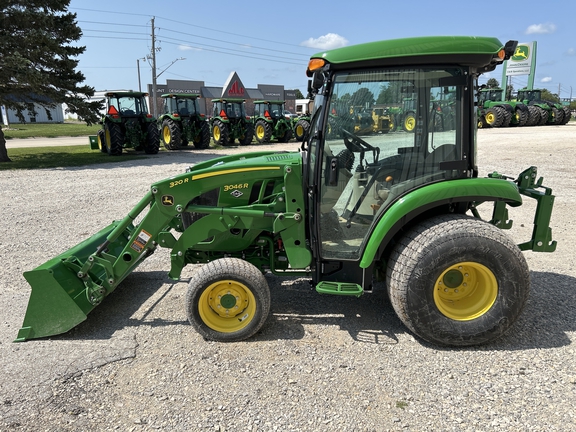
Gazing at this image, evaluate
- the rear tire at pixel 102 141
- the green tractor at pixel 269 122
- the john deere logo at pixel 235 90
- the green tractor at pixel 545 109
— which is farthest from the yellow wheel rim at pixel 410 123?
the john deere logo at pixel 235 90

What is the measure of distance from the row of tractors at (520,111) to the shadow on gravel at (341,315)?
23.9 meters

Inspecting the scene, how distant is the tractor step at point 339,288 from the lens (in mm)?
3382

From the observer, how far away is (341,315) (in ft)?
12.9

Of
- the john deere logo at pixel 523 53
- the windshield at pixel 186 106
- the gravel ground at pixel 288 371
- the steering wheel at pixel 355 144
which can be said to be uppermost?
the john deere logo at pixel 523 53

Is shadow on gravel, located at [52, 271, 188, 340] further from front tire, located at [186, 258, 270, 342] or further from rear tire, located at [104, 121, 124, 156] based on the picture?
rear tire, located at [104, 121, 124, 156]

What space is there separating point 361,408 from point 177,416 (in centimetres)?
116

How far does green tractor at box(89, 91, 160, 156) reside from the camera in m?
16.4

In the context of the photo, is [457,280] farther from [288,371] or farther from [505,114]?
[505,114]

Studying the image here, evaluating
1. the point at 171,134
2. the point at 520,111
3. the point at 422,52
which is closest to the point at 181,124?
the point at 171,134

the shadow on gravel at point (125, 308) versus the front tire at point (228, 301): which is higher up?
the front tire at point (228, 301)

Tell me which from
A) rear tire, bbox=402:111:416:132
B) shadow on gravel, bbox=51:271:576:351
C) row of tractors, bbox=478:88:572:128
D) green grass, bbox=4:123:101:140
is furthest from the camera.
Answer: green grass, bbox=4:123:101:140

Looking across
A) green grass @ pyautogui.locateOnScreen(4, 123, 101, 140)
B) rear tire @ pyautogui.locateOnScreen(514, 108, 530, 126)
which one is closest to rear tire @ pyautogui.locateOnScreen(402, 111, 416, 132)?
rear tire @ pyautogui.locateOnScreen(514, 108, 530, 126)

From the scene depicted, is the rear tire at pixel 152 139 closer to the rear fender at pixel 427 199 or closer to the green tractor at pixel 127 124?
the green tractor at pixel 127 124

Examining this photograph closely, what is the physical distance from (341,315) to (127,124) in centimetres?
1515
